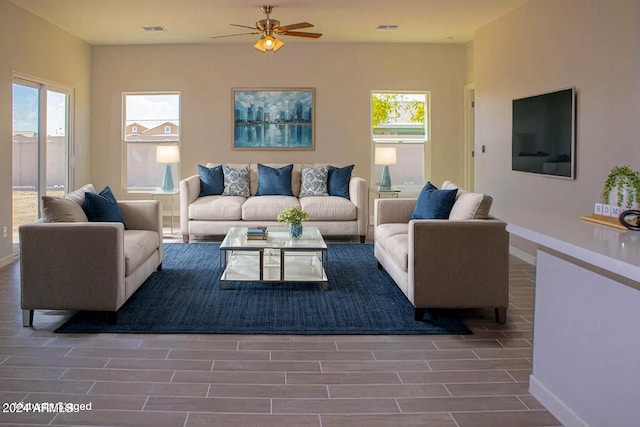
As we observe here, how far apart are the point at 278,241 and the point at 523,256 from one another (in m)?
2.70

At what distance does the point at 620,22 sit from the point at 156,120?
6.28 m

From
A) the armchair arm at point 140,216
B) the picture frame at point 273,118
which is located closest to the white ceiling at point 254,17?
the picture frame at point 273,118

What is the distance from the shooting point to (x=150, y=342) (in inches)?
133

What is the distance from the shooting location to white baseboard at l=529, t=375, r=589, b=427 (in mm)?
2314

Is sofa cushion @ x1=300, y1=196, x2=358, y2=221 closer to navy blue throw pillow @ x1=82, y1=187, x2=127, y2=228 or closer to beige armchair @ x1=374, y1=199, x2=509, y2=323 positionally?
navy blue throw pillow @ x1=82, y1=187, x2=127, y2=228

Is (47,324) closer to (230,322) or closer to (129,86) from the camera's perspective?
(230,322)

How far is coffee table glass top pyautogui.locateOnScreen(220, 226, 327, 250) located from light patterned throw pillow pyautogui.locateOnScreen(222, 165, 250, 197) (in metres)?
1.94

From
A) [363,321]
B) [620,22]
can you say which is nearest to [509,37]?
[620,22]

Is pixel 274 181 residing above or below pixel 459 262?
above

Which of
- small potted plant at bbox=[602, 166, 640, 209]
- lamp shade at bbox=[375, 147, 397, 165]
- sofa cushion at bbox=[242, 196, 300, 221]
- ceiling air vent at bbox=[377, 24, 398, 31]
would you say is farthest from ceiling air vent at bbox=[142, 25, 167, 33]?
small potted plant at bbox=[602, 166, 640, 209]

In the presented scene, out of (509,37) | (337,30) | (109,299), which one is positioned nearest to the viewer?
(109,299)

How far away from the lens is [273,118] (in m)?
8.22

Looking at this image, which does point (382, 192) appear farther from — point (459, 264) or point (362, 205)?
point (459, 264)

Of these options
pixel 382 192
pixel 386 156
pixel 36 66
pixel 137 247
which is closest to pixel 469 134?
pixel 386 156
